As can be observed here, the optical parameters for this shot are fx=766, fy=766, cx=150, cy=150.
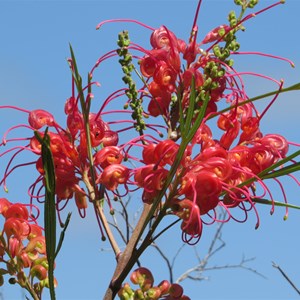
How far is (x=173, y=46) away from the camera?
1.66 meters

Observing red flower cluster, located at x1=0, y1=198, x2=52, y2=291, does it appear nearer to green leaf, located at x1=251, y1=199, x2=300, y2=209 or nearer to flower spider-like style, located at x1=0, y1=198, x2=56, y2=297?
flower spider-like style, located at x1=0, y1=198, x2=56, y2=297

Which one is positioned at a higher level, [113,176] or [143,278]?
[113,176]

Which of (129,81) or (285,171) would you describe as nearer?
(285,171)

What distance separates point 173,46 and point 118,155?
0.94 ft

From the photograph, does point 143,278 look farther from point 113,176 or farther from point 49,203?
point 49,203

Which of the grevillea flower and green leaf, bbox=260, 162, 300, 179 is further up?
the grevillea flower

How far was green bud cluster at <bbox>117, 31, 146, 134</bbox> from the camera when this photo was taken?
5.33 feet

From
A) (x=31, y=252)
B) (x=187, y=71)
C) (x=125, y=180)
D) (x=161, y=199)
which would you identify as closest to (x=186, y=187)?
(x=161, y=199)

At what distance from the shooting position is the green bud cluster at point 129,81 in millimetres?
1624

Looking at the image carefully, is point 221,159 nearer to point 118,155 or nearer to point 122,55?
point 118,155

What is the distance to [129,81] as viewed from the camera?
1.64 m

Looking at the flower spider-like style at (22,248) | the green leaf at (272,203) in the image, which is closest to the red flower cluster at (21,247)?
the flower spider-like style at (22,248)

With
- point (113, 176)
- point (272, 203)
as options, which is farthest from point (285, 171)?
point (113, 176)

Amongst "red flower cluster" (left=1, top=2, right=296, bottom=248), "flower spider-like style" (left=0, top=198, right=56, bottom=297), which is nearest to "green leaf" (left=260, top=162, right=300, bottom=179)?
"red flower cluster" (left=1, top=2, right=296, bottom=248)
